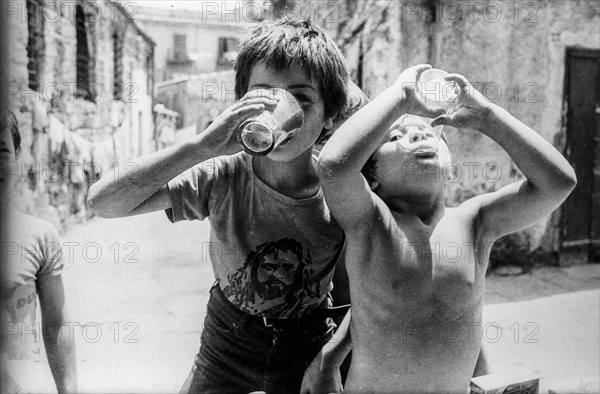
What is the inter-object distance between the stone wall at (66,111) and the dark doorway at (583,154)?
4110 mm

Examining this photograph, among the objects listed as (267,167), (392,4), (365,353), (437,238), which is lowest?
(365,353)

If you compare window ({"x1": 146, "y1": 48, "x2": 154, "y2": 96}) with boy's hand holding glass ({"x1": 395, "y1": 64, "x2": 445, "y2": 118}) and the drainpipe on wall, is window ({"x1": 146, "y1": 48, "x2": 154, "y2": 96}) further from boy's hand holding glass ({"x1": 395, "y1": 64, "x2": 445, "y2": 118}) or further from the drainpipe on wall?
boy's hand holding glass ({"x1": 395, "y1": 64, "x2": 445, "y2": 118})

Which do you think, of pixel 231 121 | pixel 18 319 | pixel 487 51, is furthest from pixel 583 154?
pixel 18 319

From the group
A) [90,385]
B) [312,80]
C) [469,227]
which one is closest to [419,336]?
[469,227]

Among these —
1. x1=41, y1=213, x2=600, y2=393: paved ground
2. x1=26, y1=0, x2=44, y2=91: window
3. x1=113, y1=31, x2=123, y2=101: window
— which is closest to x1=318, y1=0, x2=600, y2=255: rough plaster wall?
x1=41, y1=213, x2=600, y2=393: paved ground

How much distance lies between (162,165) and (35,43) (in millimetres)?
5301

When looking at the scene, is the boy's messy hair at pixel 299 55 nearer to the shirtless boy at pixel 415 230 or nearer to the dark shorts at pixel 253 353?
the shirtless boy at pixel 415 230

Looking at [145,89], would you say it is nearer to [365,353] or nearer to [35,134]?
[35,134]

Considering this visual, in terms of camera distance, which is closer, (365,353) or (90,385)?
(365,353)

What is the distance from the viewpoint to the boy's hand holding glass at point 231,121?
1.07m

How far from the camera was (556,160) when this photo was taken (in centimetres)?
112

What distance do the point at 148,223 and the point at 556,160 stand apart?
697 centimetres

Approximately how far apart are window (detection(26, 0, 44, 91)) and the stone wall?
5cm

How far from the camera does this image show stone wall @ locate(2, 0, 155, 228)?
468 centimetres
